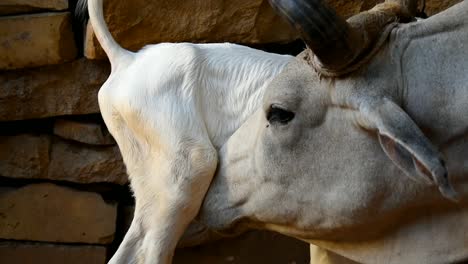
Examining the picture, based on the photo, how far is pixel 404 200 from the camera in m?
1.92

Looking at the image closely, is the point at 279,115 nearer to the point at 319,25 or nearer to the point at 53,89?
the point at 319,25

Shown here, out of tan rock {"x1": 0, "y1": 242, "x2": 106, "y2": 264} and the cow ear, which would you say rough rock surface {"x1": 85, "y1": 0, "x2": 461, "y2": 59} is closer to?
tan rock {"x1": 0, "y1": 242, "x2": 106, "y2": 264}

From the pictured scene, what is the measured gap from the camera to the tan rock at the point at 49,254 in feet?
11.5

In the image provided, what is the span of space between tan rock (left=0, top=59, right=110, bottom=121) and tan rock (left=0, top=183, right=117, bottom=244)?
11.3 inches

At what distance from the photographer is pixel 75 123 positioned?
3404mm

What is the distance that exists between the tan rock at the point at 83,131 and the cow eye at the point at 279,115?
59.2 inches

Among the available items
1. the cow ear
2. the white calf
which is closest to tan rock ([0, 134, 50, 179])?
the white calf

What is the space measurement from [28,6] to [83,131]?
1.55 feet

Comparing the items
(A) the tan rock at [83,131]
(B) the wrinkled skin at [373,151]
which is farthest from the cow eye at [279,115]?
(A) the tan rock at [83,131]

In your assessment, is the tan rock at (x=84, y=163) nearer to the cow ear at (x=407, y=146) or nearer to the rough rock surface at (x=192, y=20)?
the rough rock surface at (x=192, y=20)

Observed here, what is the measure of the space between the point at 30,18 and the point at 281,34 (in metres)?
0.83

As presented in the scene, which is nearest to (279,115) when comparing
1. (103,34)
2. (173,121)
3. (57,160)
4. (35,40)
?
(173,121)

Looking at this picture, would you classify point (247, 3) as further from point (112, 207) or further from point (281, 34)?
point (112, 207)

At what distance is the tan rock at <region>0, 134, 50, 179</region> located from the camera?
135 inches
